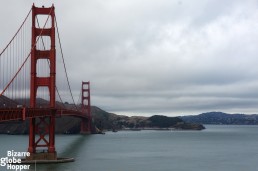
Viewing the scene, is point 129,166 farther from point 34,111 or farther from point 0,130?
point 0,130

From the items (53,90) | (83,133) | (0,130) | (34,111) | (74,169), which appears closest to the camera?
(34,111)

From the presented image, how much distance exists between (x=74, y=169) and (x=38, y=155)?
17.7ft

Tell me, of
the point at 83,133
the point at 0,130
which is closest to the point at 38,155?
the point at 83,133

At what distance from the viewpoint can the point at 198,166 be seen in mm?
55094

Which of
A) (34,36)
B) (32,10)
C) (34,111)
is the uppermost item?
(32,10)

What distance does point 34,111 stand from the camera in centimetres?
4272

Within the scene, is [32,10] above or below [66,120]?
above

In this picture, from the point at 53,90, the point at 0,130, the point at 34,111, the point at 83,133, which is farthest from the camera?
the point at 0,130

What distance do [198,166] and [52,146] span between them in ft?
61.2

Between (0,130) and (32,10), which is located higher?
(32,10)

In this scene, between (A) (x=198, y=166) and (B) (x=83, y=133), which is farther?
(B) (x=83, y=133)

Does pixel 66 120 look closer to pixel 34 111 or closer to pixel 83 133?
pixel 83 133

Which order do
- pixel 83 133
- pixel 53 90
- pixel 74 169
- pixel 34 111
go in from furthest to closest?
1. pixel 83 133
2. pixel 53 90
3. pixel 74 169
4. pixel 34 111

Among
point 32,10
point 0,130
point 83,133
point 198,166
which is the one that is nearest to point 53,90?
point 32,10
